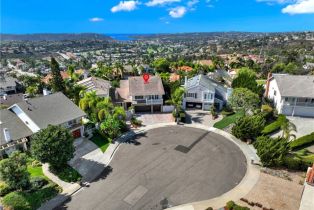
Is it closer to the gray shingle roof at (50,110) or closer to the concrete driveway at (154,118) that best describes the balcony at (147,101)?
the concrete driveway at (154,118)

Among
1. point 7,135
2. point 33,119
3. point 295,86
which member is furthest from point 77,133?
point 295,86

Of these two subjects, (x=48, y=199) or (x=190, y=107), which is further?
(x=190, y=107)

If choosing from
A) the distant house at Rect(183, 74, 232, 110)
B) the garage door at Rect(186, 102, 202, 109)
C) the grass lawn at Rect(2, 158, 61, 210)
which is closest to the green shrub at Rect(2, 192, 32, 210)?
the grass lawn at Rect(2, 158, 61, 210)

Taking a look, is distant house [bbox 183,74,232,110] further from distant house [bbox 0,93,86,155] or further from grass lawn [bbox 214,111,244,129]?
distant house [bbox 0,93,86,155]

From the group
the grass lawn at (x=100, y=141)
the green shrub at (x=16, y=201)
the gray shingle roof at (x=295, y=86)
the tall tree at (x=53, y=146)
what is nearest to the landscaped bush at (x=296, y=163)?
the gray shingle roof at (x=295, y=86)

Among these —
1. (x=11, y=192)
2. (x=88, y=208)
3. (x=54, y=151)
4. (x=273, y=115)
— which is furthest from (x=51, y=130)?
(x=273, y=115)

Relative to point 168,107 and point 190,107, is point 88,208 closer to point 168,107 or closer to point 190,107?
point 168,107
